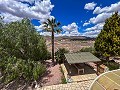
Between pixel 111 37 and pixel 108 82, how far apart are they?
1674cm

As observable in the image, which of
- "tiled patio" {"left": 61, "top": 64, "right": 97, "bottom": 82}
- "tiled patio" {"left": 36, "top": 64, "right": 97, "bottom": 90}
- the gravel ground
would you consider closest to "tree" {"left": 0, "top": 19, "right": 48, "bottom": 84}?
the gravel ground

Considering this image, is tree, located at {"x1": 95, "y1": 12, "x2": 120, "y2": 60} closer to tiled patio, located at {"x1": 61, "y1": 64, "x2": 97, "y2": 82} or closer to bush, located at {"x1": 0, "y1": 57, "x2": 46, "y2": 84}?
tiled patio, located at {"x1": 61, "y1": 64, "x2": 97, "y2": 82}

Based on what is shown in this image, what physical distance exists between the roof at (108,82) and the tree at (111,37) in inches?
569

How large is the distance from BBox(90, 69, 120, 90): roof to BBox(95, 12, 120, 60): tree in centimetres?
1444

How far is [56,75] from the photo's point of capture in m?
23.3

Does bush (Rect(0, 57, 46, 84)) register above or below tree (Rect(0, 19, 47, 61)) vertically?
below

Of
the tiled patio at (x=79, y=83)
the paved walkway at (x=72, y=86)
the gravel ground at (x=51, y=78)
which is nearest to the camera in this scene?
the paved walkway at (x=72, y=86)

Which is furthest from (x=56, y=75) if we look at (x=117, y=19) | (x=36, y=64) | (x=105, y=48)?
(x=117, y=19)

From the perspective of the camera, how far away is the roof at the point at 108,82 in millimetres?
9820

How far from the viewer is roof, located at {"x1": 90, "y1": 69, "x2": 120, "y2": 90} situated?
9820mm

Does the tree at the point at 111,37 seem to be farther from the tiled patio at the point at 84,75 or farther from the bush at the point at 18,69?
the bush at the point at 18,69

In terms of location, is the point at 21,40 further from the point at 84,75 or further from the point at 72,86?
the point at 84,75

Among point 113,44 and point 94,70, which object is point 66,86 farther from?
point 113,44

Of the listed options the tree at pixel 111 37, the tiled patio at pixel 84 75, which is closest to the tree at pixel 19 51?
the tiled patio at pixel 84 75
